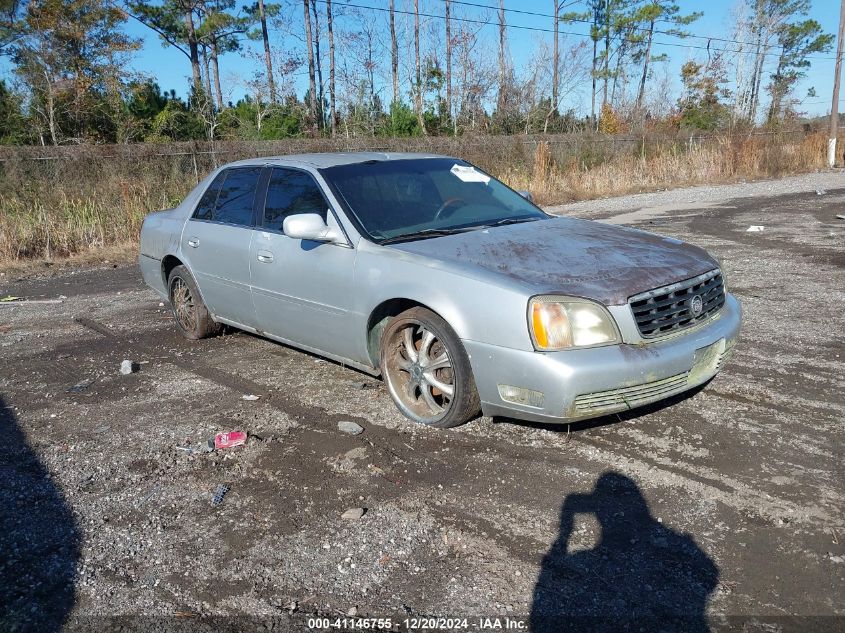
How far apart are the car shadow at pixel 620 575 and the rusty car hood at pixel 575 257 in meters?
1.05

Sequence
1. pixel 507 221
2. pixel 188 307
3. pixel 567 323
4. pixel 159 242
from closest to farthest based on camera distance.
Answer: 1. pixel 567 323
2. pixel 507 221
3. pixel 188 307
4. pixel 159 242

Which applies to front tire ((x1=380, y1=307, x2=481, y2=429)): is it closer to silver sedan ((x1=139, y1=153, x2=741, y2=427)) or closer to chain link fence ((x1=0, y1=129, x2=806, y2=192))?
silver sedan ((x1=139, y1=153, x2=741, y2=427))

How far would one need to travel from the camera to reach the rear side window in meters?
5.27

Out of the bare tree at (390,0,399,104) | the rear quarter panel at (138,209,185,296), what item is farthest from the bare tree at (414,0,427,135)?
the rear quarter panel at (138,209,185,296)

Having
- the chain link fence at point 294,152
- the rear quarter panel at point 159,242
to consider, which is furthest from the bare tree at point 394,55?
the rear quarter panel at point 159,242

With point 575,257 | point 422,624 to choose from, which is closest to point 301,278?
point 575,257

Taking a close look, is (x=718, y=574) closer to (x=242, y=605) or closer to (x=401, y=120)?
(x=242, y=605)

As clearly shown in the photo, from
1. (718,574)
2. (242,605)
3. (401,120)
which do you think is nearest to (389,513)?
(242,605)

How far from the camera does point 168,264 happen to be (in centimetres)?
628

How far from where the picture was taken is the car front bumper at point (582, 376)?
3.31 metres

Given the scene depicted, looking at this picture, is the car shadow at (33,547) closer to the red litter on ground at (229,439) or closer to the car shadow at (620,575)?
the red litter on ground at (229,439)

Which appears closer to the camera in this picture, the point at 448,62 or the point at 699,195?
the point at 699,195

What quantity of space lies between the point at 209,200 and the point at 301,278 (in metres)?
1.69

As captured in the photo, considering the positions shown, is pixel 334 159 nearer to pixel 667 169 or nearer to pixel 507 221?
pixel 507 221
